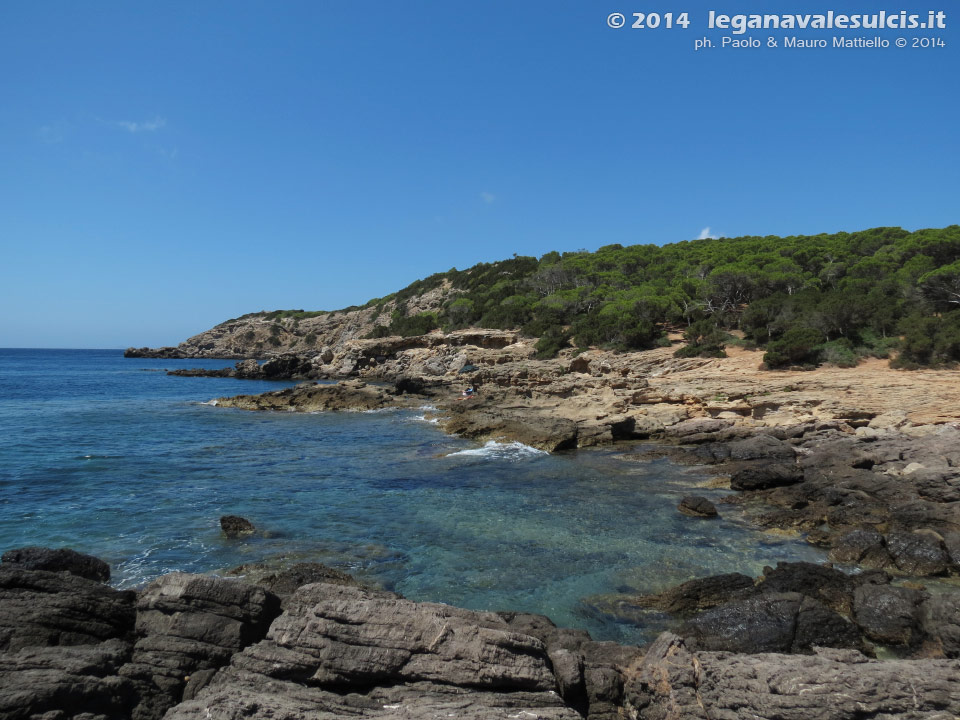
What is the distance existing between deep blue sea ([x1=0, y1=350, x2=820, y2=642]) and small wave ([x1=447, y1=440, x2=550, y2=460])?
0.34 feet

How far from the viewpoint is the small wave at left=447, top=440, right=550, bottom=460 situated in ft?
69.7

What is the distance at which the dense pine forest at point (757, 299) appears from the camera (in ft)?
102

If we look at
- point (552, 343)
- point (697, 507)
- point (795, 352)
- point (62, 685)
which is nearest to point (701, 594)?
point (697, 507)

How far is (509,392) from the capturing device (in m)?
30.0

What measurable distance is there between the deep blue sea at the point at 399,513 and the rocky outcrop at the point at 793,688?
2.63m

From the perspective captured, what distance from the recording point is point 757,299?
1736 inches

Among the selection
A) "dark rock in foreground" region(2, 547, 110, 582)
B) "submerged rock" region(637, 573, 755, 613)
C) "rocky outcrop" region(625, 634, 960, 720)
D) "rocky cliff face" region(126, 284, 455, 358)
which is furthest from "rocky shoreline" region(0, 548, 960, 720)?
"rocky cliff face" region(126, 284, 455, 358)

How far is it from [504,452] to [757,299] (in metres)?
32.0

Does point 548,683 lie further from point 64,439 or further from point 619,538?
point 64,439

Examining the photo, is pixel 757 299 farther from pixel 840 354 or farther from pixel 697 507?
pixel 697 507

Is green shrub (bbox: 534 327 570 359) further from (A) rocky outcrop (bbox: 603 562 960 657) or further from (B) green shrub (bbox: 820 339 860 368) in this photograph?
(A) rocky outcrop (bbox: 603 562 960 657)

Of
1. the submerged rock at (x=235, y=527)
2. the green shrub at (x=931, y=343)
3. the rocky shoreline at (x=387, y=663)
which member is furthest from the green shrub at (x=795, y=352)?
the submerged rock at (x=235, y=527)

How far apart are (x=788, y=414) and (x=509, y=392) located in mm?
13414

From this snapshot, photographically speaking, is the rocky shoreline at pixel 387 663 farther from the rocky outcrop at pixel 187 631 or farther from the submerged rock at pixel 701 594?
the submerged rock at pixel 701 594
